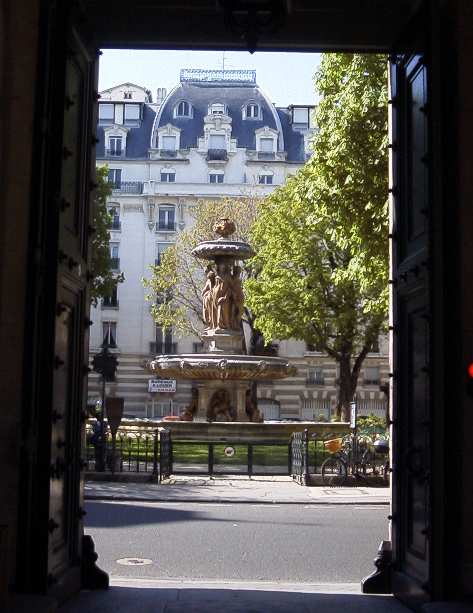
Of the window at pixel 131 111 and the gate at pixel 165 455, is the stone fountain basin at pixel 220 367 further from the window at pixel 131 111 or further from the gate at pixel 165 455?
the window at pixel 131 111

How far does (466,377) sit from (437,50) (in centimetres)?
236

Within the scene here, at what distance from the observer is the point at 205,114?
70688 mm

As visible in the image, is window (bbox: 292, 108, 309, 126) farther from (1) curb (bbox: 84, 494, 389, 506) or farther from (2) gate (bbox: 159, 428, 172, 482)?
(1) curb (bbox: 84, 494, 389, 506)

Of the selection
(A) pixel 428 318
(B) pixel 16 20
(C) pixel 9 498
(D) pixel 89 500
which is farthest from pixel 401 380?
(D) pixel 89 500

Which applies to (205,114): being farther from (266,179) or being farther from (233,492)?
(233,492)

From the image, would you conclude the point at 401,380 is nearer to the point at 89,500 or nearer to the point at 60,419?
the point at 60,419

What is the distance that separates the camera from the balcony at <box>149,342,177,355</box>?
65.7 meters

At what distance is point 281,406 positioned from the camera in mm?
64312

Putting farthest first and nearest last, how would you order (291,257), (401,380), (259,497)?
1. (291,257)
2. (259,497)
3. (401,380)

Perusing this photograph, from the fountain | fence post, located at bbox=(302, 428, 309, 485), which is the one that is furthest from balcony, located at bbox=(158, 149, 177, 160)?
fence post, located at bbox=(302, 428, 309, 485)

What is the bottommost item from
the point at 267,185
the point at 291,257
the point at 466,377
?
the point at 466,377

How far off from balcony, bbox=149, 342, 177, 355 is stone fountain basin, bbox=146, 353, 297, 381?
34.6 meters

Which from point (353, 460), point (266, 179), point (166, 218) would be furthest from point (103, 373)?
point (266, 179)

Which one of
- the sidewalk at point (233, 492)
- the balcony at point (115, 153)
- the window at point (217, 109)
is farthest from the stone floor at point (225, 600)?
the window at point (217, 109)
